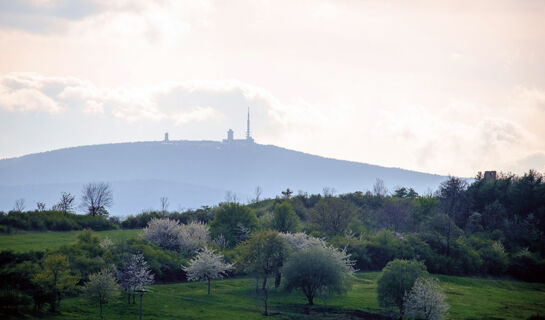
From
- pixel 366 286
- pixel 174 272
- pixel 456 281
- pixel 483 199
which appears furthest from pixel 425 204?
pixel 174 272

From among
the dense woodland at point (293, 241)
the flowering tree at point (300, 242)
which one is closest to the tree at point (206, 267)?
the dense woodland at point (293, 241)

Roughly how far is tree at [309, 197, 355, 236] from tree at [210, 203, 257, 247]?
14.8 meters

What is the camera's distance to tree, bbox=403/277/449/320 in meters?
51.2

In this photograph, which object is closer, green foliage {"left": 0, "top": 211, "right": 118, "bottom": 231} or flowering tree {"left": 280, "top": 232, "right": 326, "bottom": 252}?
flowering tree {"left": 280, "top": 232, "right": 326, "bottom": 252}

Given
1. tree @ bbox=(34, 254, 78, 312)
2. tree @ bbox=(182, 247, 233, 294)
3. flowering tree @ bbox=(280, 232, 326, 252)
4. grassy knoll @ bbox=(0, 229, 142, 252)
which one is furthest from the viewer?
grassy knoll @ bbox=(0, 229, 142, 252)

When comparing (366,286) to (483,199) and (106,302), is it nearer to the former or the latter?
(106,302)

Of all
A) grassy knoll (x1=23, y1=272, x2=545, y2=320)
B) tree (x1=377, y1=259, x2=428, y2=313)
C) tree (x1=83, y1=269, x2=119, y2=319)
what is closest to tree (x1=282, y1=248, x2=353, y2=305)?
grassy knoll (x1=23, y1=272, x2=545, y2=320)

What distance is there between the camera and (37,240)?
73375 mm

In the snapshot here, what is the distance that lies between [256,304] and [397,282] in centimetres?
1454

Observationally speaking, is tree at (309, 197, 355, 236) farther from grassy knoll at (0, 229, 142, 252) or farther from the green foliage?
the green foliage

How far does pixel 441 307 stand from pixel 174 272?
1313 inches

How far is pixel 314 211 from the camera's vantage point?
326 ft

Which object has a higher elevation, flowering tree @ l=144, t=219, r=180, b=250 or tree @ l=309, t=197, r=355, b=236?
tree @ l=309, t=197, r=355, b=236

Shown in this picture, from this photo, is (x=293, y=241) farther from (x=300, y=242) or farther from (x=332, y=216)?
(x=332, y=216)
